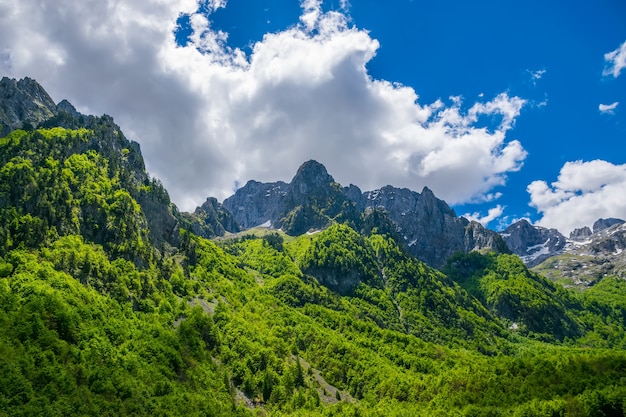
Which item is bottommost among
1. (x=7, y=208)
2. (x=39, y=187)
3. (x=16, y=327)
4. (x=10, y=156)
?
(x=16, y=327)

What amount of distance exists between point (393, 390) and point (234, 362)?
2458 inches

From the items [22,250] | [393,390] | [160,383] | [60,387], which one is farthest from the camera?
[393,390]

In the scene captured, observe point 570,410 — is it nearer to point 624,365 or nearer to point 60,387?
point 624,365

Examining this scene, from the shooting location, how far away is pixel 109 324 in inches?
5714

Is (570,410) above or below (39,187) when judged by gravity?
below

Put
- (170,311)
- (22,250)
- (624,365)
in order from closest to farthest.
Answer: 1. (624,365)
2. (22,250)
3. (170,311)

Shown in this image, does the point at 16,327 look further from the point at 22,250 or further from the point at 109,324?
the point at 22,250

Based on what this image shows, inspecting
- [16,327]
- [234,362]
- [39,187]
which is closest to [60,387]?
[16,327]

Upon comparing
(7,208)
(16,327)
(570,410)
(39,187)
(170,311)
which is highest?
(39,187)

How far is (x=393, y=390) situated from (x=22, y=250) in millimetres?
141597

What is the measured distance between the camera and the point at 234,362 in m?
178

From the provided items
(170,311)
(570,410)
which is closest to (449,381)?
(570,410)

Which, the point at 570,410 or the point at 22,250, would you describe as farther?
the point at 22,250

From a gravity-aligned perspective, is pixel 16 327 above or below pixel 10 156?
below
